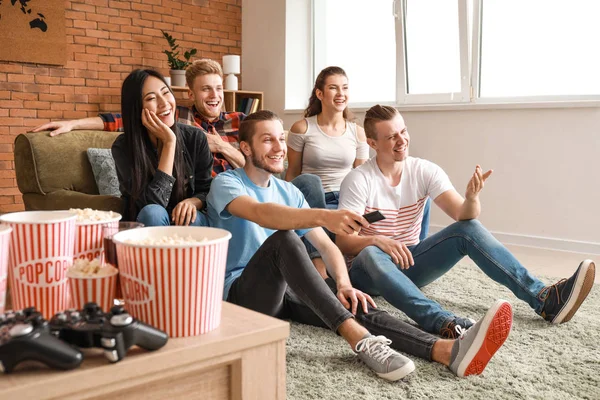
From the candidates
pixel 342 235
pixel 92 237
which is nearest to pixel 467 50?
pixel 342 235

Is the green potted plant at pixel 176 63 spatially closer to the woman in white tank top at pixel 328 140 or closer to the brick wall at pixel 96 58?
the brick wall at pixel 96 58

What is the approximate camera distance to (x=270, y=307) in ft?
6.07

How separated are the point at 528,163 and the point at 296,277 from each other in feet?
9.62

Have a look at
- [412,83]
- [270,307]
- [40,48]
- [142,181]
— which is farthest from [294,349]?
[40,48]

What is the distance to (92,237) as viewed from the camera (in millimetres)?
928

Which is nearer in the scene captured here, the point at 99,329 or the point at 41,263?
the point at 99,329

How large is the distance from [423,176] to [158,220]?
3.39 feet

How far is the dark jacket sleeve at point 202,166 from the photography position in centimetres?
248

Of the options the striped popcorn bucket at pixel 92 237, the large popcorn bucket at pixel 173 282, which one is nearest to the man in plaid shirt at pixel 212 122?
the striped popcorn bucket at pixel 92 237

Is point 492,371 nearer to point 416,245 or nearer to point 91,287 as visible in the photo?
point 416,245

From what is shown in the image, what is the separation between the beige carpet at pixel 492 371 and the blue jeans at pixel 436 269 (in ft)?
0.57

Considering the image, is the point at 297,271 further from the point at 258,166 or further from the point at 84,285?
the point at 84,285

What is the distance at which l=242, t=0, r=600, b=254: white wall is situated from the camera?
3879mm

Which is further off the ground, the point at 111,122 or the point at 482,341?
the point at 111,122
